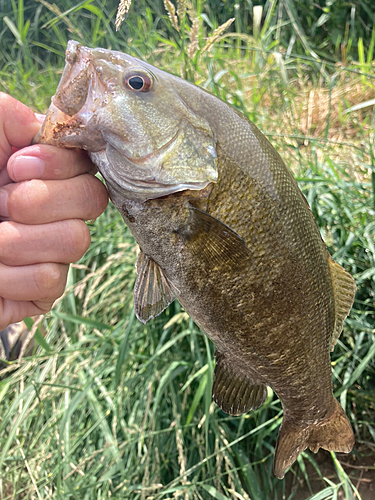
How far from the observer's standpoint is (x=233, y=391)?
1.21 meters

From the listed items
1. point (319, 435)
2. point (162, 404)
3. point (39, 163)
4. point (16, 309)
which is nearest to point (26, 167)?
point (39, 163)

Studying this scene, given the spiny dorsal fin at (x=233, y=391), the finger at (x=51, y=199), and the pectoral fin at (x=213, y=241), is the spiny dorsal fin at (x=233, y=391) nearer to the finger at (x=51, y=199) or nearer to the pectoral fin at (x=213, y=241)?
the pectoral fin at (x=213, y=241)

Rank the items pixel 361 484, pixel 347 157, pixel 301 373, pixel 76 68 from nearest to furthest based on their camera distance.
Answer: pixel 76 68, pixel 301 373, pixel 361 484, pixel 347 157

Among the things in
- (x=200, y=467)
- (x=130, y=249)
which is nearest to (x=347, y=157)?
(x=130, y=249)

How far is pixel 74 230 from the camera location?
1.02 metres

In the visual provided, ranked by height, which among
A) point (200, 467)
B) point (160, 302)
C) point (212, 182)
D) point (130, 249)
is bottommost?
point (200, 467)

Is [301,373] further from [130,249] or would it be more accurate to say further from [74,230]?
[130,249]

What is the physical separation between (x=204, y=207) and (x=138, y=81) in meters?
0.31

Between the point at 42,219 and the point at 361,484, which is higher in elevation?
the point at 42,219

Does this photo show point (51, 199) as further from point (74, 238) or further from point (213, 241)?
point (213, 241)

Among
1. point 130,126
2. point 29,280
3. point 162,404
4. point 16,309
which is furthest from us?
point 162,404

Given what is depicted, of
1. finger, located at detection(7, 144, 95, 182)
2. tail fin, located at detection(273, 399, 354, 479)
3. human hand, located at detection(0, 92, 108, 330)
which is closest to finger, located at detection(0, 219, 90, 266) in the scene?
human hand, located at detection(0, 92, 108, 330)

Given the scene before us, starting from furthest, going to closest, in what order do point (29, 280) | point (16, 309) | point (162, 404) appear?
point (162, 404)
point (16, 309)
point (29, 280)

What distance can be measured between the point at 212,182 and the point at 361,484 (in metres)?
1.75
